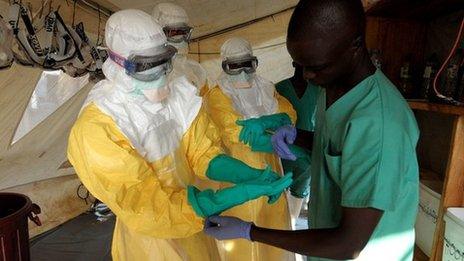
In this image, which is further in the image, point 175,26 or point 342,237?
A: point 175,26

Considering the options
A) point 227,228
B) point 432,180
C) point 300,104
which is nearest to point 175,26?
point 300,104

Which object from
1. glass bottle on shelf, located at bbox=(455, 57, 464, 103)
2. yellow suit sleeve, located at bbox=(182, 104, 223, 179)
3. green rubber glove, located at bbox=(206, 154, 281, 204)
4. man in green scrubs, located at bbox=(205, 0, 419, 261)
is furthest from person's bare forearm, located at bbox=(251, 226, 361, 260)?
glass bottle on shelf, located at bbox=(455, 57, 464, 103)

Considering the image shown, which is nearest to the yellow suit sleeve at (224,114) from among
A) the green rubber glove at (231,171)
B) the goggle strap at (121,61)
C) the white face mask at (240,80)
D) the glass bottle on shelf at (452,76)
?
the white face mask at (240,80)

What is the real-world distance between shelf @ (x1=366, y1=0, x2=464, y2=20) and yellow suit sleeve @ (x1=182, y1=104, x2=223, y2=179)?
81 cm

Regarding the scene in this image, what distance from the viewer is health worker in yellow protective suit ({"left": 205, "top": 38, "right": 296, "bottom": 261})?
149cm

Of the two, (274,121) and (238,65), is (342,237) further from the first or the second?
(238,65)

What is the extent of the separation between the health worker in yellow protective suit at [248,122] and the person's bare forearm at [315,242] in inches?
28.2

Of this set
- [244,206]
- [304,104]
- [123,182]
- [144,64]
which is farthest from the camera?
[304,104]

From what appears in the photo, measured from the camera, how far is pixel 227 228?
813 millimetres

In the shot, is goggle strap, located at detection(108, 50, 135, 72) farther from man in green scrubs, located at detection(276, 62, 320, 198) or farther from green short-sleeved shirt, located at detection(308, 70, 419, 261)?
man in green scrubs, located at detection(276, 62, 320, 198)

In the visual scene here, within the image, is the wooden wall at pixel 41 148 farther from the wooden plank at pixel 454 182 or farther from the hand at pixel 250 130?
the wooden plank at pixel 454 182

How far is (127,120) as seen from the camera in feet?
2.91

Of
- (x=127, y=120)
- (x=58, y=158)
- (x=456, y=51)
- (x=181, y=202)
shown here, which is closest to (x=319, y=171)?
(x=181, y=202)

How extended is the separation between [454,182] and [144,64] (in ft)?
3.03
